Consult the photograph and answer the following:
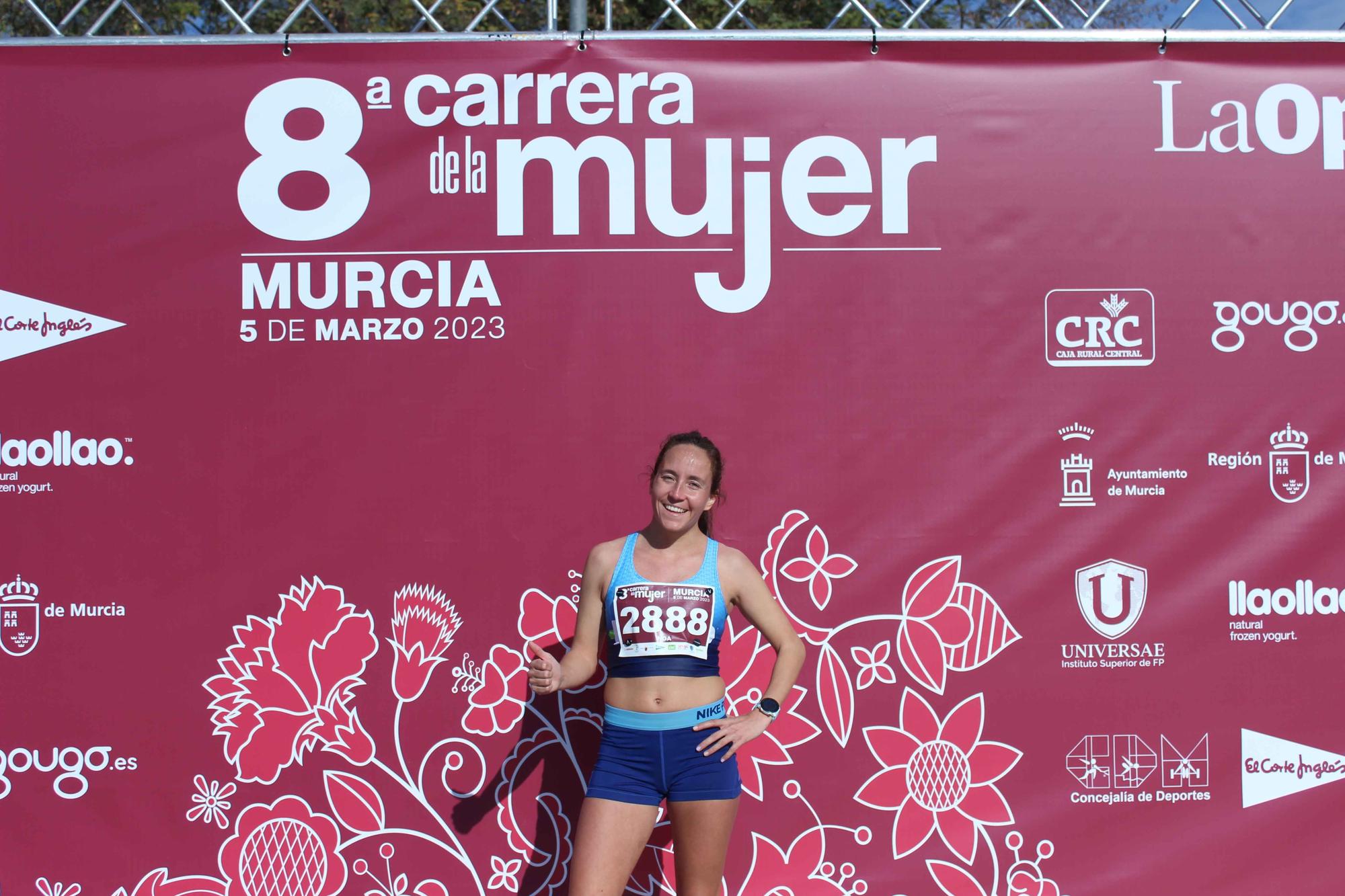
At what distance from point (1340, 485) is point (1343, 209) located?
911mm

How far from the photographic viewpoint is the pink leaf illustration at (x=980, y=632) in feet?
10.8

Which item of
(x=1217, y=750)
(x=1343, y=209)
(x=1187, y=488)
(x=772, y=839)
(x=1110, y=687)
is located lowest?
(x=772, y=839)

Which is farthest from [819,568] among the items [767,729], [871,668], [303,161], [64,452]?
[64,452]

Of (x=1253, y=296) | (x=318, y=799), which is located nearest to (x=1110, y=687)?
(x=1253, y=296)

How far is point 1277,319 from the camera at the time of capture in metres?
3.32

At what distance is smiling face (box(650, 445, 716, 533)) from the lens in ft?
8.87

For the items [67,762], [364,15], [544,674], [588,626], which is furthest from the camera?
[364,15]

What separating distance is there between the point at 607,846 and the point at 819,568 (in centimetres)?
114

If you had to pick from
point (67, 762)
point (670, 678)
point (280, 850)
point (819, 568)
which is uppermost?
point (819, 568)

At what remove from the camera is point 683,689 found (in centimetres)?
270

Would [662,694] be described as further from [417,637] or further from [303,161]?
[303,161]

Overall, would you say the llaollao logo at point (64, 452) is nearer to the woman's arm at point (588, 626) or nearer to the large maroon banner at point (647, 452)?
the large maroon banner at point (647, 452)

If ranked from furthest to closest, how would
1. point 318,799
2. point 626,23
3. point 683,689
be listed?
point 626,23, point 318,799, point 683,689

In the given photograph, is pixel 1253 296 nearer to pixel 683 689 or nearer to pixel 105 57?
pixel 683 689
